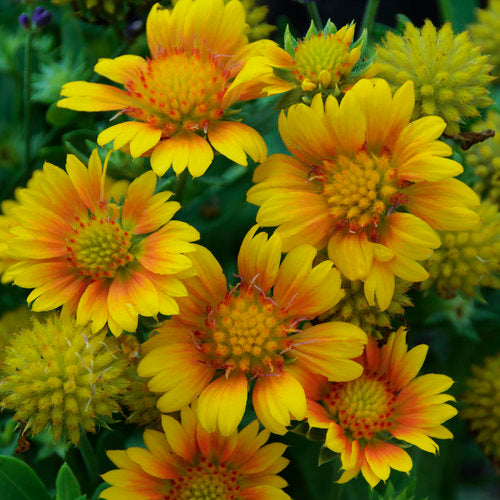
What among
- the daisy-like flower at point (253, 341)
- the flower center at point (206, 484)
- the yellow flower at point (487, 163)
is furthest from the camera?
the yellow flower at point (487, 163)

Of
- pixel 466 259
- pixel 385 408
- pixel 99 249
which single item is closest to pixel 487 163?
pixel 466 259

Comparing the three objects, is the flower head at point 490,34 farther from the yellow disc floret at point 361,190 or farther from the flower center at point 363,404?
the flower center at point 363,404

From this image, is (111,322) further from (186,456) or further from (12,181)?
(12,181)

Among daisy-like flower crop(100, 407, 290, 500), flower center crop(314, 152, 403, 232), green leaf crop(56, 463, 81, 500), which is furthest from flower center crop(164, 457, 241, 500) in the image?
flower center crop(314, 152, 403, 232)

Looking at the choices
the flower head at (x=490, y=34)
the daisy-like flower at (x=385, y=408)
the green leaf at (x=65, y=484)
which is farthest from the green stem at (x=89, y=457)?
the flower head at (x=490, y=34)

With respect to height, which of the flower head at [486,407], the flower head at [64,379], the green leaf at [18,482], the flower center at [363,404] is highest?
the flower head at [64,379]

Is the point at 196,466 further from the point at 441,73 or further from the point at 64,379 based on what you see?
the point at 441,73

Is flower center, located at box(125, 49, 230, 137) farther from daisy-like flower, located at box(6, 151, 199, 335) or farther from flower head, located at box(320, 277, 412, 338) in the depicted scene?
flower head, located at box(320, 277, 412, 338)
